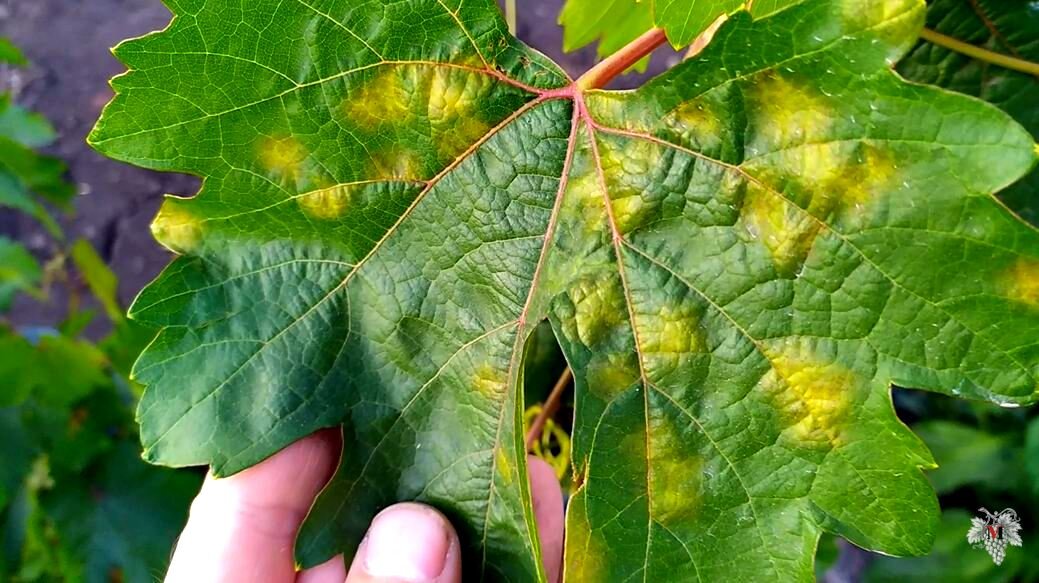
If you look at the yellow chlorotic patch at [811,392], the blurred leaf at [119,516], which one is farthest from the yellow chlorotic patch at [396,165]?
the blurred leaf at [119,516]

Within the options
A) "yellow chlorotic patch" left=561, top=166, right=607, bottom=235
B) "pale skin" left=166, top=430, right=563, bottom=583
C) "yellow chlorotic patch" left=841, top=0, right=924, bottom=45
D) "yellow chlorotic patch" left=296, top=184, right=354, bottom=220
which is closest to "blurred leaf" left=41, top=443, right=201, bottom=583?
"pale skin" left=166, top=430, right=563, bottom=583

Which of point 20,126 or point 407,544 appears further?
point 20,126

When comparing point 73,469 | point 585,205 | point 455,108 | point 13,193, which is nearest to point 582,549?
point 585,205

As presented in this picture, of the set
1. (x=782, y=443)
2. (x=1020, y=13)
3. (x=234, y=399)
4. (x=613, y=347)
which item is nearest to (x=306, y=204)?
(x=234, y=399)

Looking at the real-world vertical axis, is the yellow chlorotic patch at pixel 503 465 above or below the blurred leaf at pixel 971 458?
above

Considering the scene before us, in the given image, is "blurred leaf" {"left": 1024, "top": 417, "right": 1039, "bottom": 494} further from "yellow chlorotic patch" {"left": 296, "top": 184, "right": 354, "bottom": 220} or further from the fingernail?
"yellow chlorotic patch" {"left": 296, "top": 184, "right": 354, "bottom": 220}

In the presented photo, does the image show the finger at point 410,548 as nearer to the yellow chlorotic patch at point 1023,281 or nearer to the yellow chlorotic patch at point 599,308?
the yellow chlorotic patch at point 599,308

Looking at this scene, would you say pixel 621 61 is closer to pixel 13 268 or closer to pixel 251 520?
pixel 251 520
